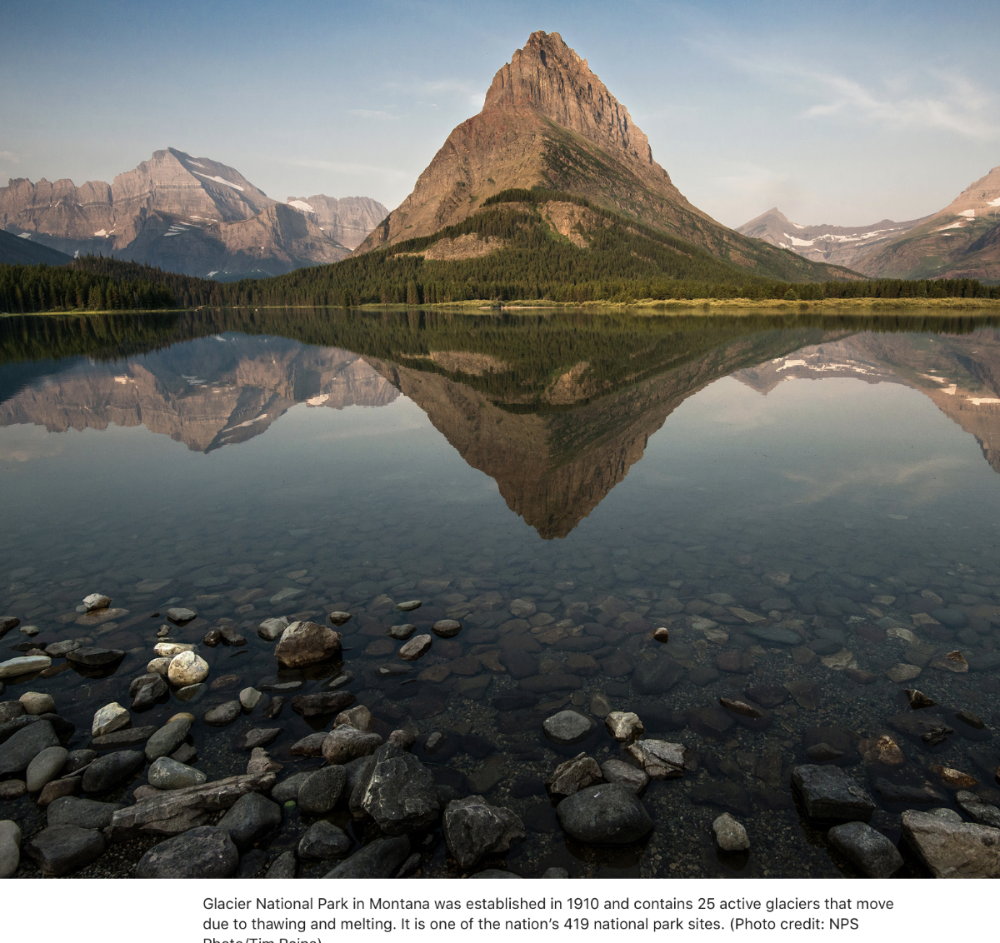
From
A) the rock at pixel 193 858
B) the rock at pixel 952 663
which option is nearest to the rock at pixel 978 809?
the rock at pixel 952 663

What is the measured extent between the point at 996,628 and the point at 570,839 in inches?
405

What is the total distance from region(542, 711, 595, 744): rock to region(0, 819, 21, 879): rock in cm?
689

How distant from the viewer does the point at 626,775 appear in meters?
7.79

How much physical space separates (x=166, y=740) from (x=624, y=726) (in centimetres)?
722

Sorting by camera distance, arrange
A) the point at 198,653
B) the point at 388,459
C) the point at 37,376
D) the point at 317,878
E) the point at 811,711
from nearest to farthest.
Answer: the point at 317,878 < the point at 811,711 < the point at 198,653 < the point at 388,459 < the point at 37,376

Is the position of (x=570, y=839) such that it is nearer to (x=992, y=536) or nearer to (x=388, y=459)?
(x=992, y=536)

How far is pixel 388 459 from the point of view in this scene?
25.3 meters

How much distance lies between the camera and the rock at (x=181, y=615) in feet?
40.1

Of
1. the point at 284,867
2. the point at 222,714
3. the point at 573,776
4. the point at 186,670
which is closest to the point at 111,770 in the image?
the point at 222,714

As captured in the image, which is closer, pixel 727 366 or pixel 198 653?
pixel 198 653

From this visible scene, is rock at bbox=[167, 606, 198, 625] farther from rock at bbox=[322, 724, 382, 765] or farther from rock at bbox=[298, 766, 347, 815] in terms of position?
rock at bbox=[298, 766, 347, 815]

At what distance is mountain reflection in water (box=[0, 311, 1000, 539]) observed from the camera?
80.4 feet

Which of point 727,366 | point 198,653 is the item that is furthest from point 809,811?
point 727,366

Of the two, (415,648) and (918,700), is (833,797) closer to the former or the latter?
(918,700)
